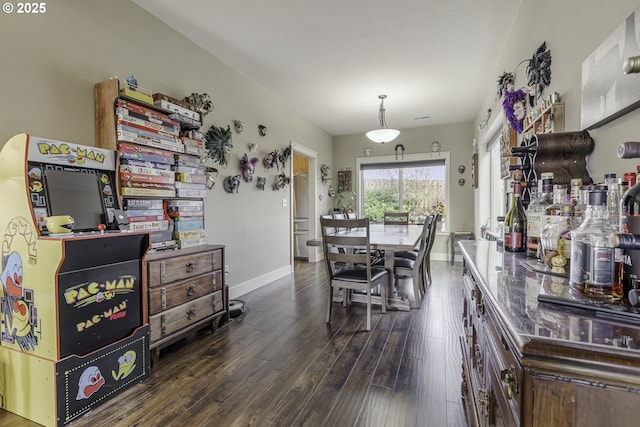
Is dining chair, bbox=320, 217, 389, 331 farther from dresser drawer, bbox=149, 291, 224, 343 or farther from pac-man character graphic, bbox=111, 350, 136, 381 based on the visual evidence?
pac-man character graphic, bbox=111, 350, 136, 381

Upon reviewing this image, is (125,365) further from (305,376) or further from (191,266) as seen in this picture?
(305,376)

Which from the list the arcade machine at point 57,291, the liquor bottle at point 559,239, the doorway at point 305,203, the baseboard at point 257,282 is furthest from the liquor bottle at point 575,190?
the doorway at point 305,203

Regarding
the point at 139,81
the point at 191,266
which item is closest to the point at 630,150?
the point at 191,266

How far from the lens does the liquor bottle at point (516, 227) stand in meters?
1.41

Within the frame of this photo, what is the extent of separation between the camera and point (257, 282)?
3.99 metres

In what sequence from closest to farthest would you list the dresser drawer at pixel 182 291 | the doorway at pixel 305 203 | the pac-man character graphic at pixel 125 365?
the pac-man character graphic at pixel 125 365 < the dresser drawer at pixel 182 291 < the doorway at pixel 305 203

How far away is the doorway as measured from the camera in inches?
233

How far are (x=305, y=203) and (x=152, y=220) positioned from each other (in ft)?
12.8

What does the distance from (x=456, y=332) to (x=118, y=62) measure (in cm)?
351

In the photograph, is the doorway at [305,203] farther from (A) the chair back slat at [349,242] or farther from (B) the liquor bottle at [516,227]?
(B) the liquor bottle at [516,227]

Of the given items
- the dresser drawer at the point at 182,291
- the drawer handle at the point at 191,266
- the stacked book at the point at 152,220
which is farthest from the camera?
the drawer handle at the point at 191,266

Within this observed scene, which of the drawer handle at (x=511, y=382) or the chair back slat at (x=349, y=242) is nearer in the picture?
the drawer handle at (x=511, y=382)

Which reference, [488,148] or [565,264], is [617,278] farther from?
[488,148]

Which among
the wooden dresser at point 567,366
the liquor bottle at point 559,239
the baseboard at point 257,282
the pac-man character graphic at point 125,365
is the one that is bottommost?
the baseboard at point 257,282
